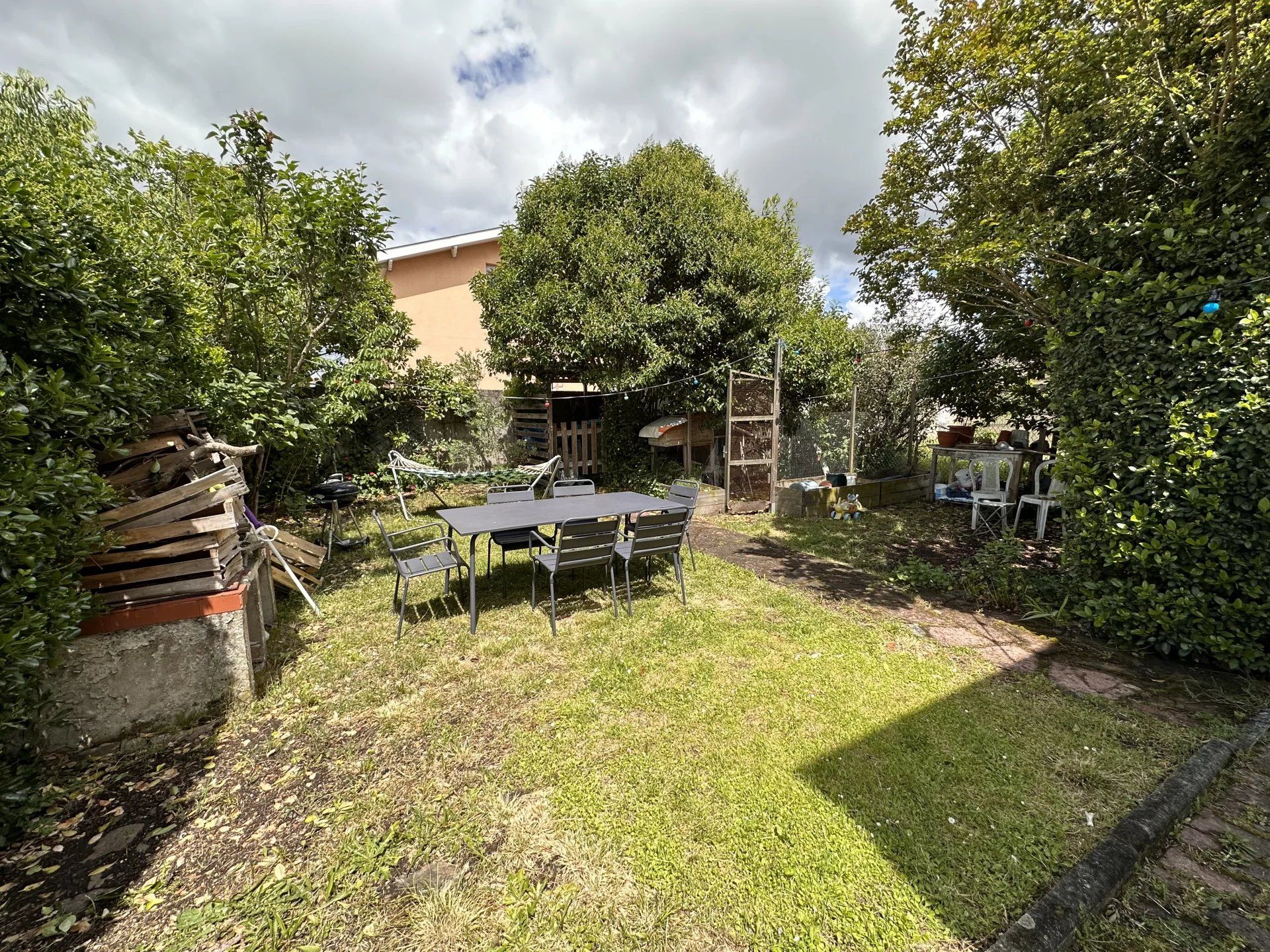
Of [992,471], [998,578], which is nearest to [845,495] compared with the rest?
[992,471]

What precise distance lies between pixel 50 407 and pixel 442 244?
11.7 meters

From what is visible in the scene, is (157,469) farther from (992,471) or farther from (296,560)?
(992,471)

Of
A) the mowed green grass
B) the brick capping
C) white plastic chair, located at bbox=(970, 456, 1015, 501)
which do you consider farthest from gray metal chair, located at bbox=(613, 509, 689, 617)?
white plastic chair, located at bbox=(970, 456, 1015, 501)

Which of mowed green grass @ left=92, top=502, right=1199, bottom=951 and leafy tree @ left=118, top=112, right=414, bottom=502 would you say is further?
leafy tree @ left=118, top=112, right=414, bottom=502

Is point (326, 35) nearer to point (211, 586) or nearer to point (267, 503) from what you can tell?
point (267, 503)

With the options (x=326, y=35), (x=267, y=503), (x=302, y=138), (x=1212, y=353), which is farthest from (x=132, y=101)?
(x=1212, y=353)

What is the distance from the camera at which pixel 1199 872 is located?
1875mm

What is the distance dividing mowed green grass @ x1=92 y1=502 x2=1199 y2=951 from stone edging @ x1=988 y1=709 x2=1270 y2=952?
0.08 metres

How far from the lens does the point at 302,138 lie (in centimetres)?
1048

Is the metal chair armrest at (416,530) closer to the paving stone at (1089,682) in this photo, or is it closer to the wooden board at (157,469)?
the wooden board at (157,469)

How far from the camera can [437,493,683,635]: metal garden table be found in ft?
13.1

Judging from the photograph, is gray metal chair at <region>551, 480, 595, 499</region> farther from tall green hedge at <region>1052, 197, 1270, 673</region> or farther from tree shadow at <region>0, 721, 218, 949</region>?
tall green hedge at <region>1052, 197, 1270, 673</region>

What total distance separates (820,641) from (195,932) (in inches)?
146

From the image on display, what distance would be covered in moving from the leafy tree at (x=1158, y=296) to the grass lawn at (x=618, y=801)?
110 cm
